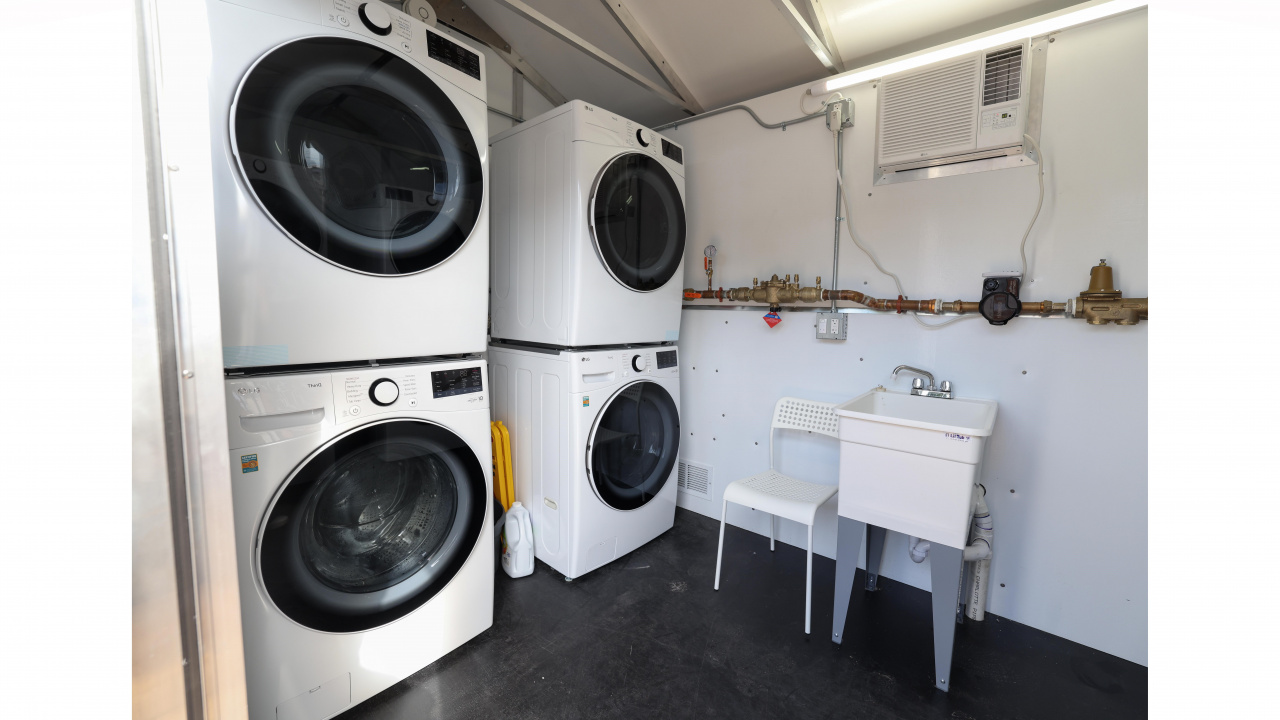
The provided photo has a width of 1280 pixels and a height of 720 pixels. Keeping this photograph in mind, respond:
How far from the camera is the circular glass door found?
6.53 feet

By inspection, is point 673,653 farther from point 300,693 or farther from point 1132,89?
point 1132,89

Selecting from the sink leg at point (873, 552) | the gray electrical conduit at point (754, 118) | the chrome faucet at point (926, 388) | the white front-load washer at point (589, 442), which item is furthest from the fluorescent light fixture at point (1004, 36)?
the sink leg at point (873, 552)

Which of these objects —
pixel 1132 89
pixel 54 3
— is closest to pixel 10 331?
pixel 54 3

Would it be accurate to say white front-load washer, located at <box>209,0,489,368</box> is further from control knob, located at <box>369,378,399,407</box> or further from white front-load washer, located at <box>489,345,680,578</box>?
white front-load washer, located at <box>489,345,680,578</box>

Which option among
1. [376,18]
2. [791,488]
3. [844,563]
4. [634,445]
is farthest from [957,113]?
[376,18]

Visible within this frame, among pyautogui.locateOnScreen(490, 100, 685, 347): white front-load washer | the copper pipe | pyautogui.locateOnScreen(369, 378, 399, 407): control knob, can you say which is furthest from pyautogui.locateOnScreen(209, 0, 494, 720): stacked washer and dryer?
the copper pipe

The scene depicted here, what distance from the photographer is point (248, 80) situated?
113 cm

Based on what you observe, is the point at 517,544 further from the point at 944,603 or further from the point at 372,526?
the point at 944,603

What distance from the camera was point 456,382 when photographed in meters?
1.54

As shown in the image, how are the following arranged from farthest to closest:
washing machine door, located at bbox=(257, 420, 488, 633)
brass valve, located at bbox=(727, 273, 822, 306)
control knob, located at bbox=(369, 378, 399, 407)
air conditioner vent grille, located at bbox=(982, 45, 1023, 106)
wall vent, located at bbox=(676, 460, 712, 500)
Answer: wall vent, located at bbox=(676, 460, 712, 500)
brass valve, located at bbox=(727, 273, 822, 306)
air conditioner vent grille, located at bbox=(982, 45, 1023, 106)
control knob, located at bbox=(369, 378, 399, 407)
washing machine door, located at bbox=(257, 420, 488, 633)

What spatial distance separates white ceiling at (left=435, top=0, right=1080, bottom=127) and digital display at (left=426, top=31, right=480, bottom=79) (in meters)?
0.87

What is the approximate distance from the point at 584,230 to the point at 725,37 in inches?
45.2

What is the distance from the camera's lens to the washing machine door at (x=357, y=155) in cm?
116

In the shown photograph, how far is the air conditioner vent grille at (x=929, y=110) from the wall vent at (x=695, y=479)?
1774 millimetres
